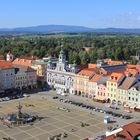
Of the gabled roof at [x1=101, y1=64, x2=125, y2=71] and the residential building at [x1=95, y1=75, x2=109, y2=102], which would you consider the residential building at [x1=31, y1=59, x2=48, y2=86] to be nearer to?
the gabled roof at [x1=101, y1=64, x2=125, y2=71]

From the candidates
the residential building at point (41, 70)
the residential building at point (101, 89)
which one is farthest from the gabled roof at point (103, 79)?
the residential building at point (41, 70)

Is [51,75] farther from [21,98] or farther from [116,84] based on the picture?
[116,84]

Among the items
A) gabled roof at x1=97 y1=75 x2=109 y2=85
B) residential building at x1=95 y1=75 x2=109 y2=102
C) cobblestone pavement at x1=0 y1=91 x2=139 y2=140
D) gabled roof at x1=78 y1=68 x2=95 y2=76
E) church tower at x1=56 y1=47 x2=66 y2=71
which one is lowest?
cobblestone pavement at x1=0 y1=91 x2=139 y2=140

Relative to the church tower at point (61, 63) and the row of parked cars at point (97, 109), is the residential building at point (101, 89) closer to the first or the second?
the row of parked cars at point (97, 109)

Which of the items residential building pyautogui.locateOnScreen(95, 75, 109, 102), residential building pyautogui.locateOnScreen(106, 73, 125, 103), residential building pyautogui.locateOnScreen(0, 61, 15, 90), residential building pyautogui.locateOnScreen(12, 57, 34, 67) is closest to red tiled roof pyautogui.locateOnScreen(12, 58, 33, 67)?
residential building pyautogui.locateOnScreen(12, 57, 34, 67)

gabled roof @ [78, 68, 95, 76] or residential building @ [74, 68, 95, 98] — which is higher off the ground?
gabled roof @ [78, 68, 95, 76]

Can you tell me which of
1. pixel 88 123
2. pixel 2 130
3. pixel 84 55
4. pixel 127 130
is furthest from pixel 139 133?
pixel 84 55

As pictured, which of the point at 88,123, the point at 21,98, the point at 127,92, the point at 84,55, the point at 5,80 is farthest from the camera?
the point at 84,55
